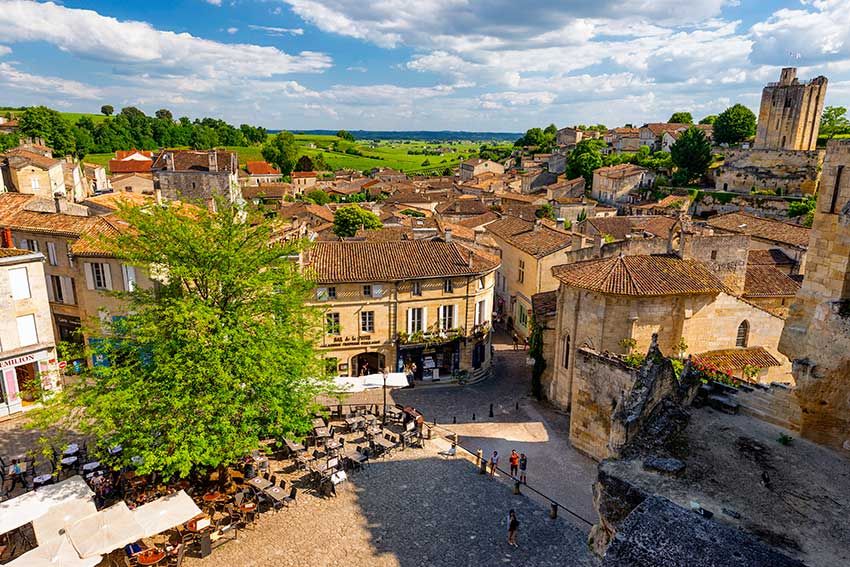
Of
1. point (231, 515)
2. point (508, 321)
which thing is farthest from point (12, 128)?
point (231, 515)

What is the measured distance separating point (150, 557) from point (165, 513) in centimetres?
124

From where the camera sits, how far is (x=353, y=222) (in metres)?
61.1

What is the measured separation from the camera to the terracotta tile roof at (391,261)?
30391 millimetres

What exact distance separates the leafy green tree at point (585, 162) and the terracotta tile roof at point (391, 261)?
7355 centimetres

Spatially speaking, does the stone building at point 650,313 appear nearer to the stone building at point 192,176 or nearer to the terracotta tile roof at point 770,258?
the terracotta tile roof at point 770,258

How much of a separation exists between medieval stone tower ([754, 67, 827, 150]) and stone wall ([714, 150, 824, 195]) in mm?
10548

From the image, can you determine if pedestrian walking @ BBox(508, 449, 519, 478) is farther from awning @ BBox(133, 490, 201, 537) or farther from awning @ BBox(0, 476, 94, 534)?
awning @ BBox(0, 476, 94, 534)

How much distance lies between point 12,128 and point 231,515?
128 m

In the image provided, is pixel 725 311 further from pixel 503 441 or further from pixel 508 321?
pixel 508 321

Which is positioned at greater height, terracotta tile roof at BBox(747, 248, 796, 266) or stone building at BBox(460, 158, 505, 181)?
stone building at BBox(460, 158, 505, 181)

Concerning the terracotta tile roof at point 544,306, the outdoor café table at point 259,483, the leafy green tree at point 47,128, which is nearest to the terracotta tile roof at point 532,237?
the terracotta tile roof at point 544,306

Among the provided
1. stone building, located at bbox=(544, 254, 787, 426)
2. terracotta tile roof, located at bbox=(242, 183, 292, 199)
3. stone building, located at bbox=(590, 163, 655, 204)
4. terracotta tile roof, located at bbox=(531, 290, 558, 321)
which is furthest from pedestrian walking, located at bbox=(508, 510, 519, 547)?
terracotta tile roof, located at bbox=(242, 183, 292, 199)

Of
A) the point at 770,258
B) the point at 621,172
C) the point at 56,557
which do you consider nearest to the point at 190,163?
the point at 56,557

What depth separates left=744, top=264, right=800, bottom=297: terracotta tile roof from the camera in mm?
30469
